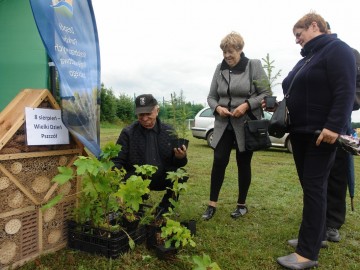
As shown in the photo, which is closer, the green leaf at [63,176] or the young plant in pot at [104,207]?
the green leaf at [63,176]

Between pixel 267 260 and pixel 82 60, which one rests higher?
pixel 82 60

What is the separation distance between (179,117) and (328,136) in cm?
121

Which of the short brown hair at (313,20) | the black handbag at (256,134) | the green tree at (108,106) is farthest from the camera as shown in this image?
the green tree at (108,106)

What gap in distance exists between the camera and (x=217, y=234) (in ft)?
10.2

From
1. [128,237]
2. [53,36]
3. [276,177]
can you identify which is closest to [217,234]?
[128,237]

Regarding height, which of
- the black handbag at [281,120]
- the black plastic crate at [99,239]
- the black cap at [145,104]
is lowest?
the black plastic crate at [99,239]

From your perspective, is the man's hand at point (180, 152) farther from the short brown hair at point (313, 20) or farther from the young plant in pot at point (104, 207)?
the short brown hair at point (313, 20)

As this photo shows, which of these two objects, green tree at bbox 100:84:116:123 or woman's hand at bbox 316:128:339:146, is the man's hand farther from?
green tree at bbox 100:84:116:123

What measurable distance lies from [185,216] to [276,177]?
10.5 feet

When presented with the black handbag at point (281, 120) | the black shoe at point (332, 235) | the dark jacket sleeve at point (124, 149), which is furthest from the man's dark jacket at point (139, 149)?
the black shoe at point (332, 235)

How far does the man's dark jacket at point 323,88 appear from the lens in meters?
2.26

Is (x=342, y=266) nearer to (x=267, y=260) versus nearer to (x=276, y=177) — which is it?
(x=267, y=260)

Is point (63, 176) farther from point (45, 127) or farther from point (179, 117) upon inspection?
point (179, 117)

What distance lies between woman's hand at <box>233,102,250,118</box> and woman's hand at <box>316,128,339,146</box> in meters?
1.08
